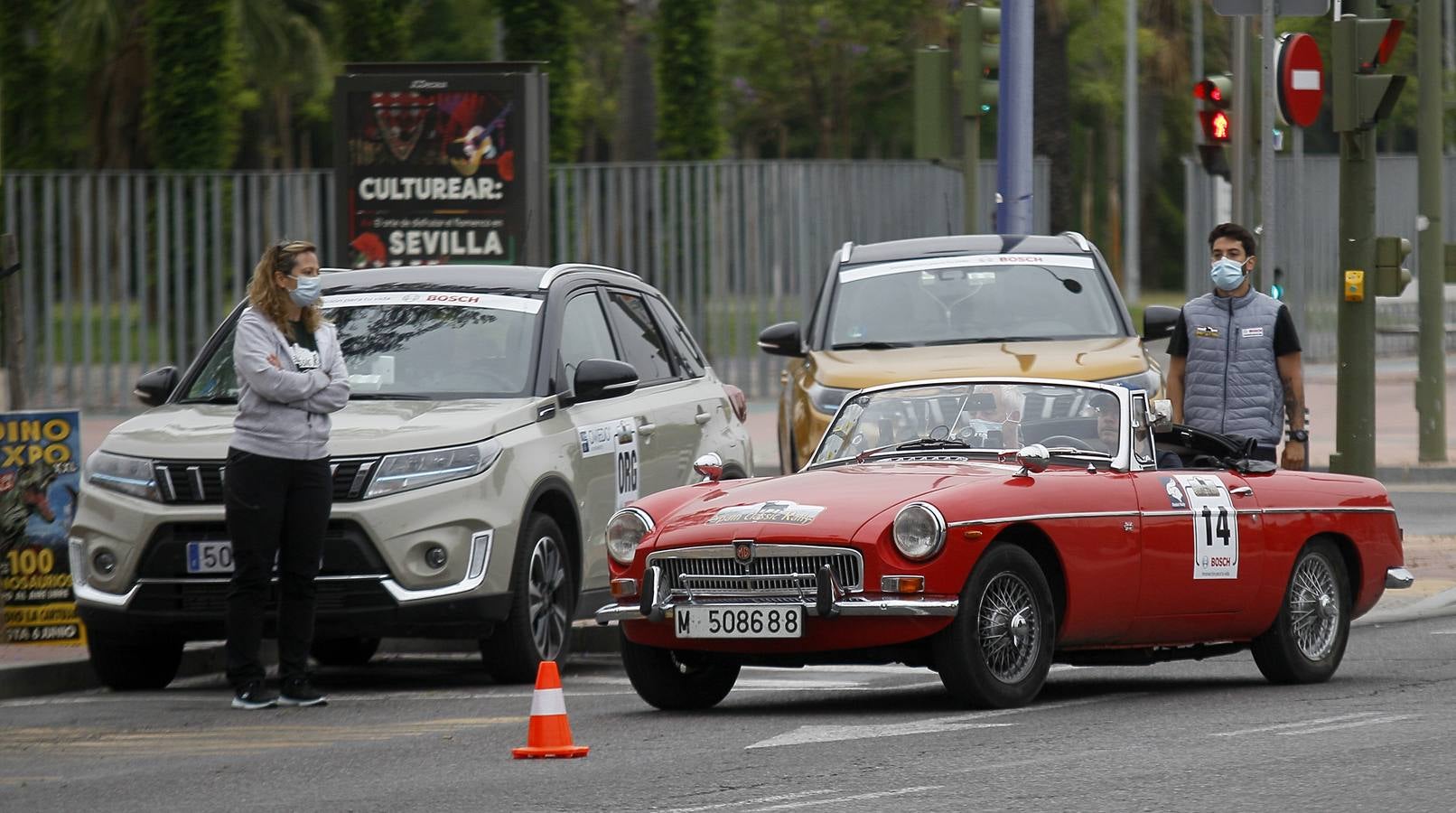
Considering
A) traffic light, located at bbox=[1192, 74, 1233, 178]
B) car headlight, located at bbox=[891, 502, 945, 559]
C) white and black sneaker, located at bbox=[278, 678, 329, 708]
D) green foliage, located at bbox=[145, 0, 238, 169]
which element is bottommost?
white and black sneaker, located at bbox=[278, 678, 329, 708]

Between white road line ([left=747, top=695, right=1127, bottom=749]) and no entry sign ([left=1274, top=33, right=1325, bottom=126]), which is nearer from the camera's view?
white road line ([left=747, top=695, right=1127, bottom=749])

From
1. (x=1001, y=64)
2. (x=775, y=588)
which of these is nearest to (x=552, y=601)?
(x=775, y=588)

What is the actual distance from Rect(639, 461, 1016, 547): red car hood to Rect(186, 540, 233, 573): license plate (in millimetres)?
1871

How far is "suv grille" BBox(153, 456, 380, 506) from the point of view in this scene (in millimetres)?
10523

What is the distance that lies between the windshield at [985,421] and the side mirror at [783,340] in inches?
189

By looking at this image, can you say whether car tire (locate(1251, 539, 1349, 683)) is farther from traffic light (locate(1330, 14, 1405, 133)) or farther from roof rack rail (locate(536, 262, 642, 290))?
traffic light (locate(1330, 14, 1405, 133))

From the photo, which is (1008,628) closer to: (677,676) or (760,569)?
(760,569)

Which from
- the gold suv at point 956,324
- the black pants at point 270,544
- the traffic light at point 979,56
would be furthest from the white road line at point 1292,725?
the traffic light at point 979,56

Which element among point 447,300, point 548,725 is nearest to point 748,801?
point 548,725

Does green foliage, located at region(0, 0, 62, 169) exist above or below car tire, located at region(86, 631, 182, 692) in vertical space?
above

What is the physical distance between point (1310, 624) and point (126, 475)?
16.2 feet

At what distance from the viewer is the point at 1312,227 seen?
34.2 meters

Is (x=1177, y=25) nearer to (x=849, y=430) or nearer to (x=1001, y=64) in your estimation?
(x=1001, y=64)

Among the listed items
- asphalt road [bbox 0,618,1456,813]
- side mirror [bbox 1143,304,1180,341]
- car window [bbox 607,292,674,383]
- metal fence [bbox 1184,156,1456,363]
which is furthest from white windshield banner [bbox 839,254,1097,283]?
metal fence [bbox 1184,156,1456,363]
